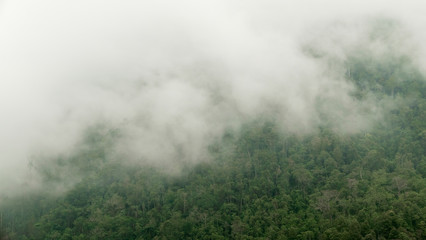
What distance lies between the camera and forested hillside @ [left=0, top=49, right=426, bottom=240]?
6488cm

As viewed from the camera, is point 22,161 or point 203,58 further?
point 203,58

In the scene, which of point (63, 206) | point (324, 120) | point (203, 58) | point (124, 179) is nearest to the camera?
point (63, 206)

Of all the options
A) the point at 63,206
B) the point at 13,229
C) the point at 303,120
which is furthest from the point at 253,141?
the point at 13,229

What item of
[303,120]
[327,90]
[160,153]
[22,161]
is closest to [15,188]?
[22,161]

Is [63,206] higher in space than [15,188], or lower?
lower

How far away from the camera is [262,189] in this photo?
79.2m

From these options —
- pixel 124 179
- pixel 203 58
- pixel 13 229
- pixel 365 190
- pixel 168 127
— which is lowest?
pixel 365 190

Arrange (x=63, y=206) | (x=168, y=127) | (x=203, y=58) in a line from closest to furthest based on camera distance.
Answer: (x=63, y=206)
(x=168, y=127)
(x=203, y=58)

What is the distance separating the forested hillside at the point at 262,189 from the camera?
64875 millimetres

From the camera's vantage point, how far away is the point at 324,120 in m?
96.6

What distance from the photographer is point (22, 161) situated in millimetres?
99688

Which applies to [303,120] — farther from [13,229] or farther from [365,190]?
[13,229]

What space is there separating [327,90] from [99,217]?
209 ft

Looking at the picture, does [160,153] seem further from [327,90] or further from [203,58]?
[203,58]
